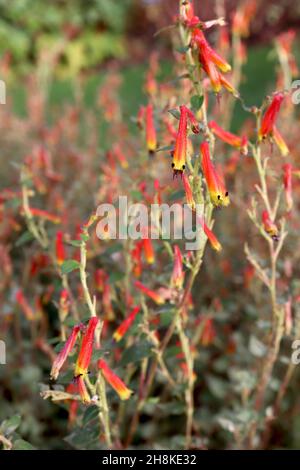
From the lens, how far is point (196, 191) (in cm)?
135

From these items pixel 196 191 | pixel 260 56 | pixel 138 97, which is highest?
pixel 260 56

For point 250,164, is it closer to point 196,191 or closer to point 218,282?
point 218,282

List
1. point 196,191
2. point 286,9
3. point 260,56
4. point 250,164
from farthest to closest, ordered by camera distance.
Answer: point 286,9, point 260,56, point 250,164, point 196,191

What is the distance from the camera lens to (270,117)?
4.69ft

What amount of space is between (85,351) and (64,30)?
736 cm

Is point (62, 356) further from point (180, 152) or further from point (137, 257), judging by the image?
point (137, 257)

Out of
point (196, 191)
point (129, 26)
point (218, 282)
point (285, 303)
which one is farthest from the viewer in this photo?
point (129, 26)

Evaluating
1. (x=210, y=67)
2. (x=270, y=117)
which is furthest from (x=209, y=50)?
(x=270, y=117)

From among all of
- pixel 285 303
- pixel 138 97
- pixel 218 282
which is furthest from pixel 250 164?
pixel 138 97

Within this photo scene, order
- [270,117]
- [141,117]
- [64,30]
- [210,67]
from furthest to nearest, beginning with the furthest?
[64,30], [141,117], [270,117], [210,67]

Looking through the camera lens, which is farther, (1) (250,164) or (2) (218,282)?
(1) (250,164)

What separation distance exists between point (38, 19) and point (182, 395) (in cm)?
765

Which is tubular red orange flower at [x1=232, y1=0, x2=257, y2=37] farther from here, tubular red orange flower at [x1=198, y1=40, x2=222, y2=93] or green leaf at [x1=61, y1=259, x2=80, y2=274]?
green leaf at [x1=61, y1=259, x2=80, y2=274]

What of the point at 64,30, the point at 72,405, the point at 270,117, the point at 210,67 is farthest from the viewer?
the point at 64,30
